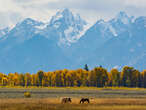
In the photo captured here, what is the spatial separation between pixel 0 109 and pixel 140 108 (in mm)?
19754

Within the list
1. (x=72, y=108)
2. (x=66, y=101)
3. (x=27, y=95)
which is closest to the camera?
(x=72, y=108)

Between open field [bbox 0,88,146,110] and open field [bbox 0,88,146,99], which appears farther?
open field [bbox 0,88,146,99]

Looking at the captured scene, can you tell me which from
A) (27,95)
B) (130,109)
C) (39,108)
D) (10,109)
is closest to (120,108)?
(130,109)

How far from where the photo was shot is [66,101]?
6994cm

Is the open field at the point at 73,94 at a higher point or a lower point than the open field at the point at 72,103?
higher

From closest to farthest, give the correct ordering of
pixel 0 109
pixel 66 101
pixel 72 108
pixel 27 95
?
pixel 0 109, pixel 72 108, pixel 66 101, pixel 27 95

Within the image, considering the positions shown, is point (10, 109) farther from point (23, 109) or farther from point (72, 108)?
point (72, 108)

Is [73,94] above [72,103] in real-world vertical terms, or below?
above

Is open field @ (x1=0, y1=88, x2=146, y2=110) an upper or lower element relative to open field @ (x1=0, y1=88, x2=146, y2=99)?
lower

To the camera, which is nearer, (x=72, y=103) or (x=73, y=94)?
(x=72, y=103)

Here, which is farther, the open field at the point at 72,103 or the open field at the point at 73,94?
the open field at the point at 73,94

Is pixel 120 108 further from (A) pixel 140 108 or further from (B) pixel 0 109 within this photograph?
(B) pixel 0 109

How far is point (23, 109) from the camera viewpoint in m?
54.7

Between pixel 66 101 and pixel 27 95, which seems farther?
pixel 27 95
